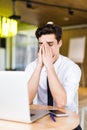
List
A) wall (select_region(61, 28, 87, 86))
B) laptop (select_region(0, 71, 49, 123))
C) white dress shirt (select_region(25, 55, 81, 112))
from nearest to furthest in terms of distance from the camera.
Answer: laptop (select_region(0, 71, 49, 123)), white dress shirt (select_region(25, 55, 81, 112)), wall (select_region(61, 28, 87, 86))

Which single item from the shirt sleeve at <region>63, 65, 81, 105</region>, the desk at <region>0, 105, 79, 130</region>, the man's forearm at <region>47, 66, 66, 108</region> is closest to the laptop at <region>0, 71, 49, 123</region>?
the desk at <region>0, 105, 79, 130</region>

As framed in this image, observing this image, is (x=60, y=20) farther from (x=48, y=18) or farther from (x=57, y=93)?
(x=57, y=93)

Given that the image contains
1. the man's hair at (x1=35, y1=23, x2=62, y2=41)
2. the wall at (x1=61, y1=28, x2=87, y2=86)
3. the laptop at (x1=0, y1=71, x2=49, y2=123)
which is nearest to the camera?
the laptop at (x1=0, y1=71, x2=49, y2=123)

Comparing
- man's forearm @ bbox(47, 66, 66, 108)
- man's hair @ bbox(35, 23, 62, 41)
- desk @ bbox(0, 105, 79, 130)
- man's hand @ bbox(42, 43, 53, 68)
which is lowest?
desk @ bbox(0, 105, 79, 130)

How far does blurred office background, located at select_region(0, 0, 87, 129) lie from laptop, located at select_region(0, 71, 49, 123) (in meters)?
4.02

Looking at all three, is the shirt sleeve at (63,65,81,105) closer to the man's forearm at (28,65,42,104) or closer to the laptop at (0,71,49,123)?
the man's forearm at (28,65,42,104)

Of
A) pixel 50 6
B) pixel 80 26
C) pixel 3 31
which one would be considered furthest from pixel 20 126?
pixel 80 26

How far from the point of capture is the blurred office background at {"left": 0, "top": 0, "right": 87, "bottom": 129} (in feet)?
18.3

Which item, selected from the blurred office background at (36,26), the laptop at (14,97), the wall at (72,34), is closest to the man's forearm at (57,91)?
the laptop at (14,97)

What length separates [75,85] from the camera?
5.66 ft

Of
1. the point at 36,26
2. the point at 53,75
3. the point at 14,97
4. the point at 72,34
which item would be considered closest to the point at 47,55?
the point at 53,75

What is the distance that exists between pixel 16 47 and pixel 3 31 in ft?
14.7

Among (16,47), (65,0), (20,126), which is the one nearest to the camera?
(20,126)

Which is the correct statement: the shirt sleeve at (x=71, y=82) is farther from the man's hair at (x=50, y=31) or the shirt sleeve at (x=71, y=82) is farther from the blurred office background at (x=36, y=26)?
the blurred office background at (x=36, y=26)
